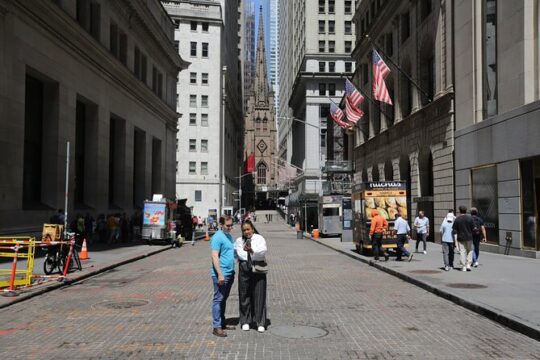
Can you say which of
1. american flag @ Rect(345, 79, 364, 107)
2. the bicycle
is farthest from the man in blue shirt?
american flag @ Rect(345, 79, 364, 107)

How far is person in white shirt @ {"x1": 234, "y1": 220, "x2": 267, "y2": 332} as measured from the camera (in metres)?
8.19

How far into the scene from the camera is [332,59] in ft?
284

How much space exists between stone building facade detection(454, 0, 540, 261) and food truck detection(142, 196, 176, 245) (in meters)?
16.0

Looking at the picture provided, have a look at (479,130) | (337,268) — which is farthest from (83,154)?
(479,130)

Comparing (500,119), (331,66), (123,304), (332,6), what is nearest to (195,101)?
(331,66)

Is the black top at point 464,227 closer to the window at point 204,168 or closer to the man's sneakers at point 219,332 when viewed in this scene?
the man's sneakers at point 219,332

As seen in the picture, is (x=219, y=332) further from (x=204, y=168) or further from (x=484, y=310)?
(x=204, y=168)

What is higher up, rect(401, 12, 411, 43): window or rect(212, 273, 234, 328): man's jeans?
rect(401, 12, 411, 43): window

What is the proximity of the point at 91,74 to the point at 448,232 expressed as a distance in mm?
23488

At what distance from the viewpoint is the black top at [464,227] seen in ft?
49.6

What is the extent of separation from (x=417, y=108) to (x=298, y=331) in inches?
1060

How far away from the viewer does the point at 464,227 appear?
49.8 feet

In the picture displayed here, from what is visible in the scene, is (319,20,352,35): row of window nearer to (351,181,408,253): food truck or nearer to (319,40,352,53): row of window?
(319,40,352,53): row of window

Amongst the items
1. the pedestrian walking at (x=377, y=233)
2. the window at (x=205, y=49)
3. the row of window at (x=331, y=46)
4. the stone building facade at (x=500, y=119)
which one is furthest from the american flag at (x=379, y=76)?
the row of window at (x=331, y=46)
